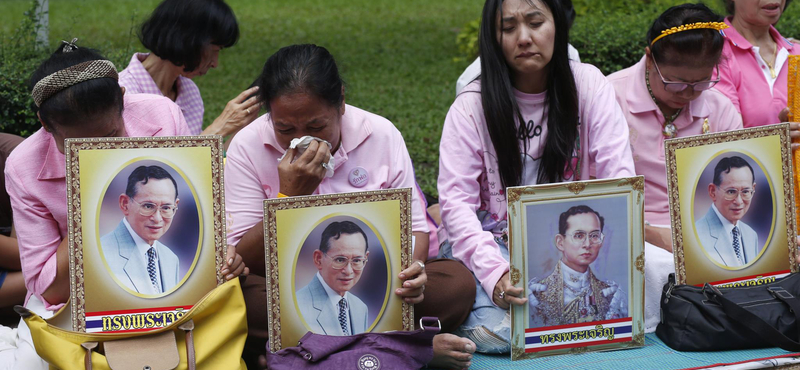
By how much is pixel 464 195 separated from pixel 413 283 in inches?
23.0

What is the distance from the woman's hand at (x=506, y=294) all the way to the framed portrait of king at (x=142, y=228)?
1027 mm

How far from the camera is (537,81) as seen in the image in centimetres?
342

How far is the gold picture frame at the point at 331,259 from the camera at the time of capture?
276 cm

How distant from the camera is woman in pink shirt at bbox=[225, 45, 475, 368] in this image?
114 inches

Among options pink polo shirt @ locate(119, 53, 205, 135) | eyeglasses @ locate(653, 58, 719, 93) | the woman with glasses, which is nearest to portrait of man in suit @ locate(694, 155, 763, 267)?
the woman with glasses

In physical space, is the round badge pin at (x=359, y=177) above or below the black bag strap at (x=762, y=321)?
above

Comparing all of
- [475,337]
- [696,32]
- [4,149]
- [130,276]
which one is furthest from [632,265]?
[4,149]

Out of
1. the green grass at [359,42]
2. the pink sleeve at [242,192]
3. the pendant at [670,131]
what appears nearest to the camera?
the pink sleeve at [242,192]

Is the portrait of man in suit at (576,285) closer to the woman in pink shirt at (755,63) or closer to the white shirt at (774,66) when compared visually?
the woman in pink shirt at (755,63)

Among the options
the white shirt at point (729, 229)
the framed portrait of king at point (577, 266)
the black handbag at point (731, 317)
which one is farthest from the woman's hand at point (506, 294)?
the white shirt at point (729, 229)

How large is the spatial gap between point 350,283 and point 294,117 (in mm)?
632

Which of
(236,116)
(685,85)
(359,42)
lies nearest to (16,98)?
(236,116)

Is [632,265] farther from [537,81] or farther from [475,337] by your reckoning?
[537,81]

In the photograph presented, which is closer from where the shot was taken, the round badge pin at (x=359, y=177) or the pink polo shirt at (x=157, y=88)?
the round badge pin at (x=359, y=177)
